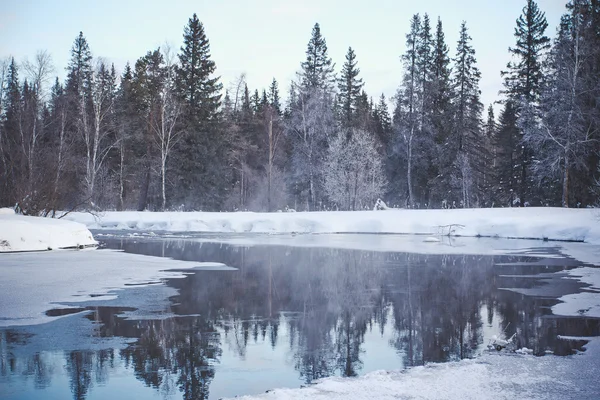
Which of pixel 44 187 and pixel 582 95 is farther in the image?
pixel 582 95

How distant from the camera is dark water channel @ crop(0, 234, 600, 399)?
20.1 feet

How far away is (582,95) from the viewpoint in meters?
33.0

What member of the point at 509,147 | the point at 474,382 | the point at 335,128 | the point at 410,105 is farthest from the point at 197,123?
the point at 474,382

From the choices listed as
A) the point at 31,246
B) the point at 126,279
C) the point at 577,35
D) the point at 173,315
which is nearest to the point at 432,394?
the point at 173,315

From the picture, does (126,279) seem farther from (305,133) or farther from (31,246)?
(305,133)

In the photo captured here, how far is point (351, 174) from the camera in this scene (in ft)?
148

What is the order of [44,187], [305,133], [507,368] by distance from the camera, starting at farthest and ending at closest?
[305,133]
[44,187]
[507,368]

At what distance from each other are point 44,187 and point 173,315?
54.3ft

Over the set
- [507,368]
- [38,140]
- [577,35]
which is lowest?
[507,368]

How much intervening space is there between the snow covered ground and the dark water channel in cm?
746

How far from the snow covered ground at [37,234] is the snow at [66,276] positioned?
77 cm

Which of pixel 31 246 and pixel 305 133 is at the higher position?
pixel 305 133

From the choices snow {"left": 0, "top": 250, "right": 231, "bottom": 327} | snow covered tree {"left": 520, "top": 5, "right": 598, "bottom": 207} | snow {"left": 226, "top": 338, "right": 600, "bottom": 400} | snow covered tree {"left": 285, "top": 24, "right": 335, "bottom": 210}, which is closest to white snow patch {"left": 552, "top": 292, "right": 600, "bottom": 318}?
snow {"left": 226, "top": 338, "right": 600, "bottom": 400}

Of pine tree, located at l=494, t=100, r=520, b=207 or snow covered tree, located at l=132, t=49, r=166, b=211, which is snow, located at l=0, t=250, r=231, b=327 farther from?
pine tree, located at l=494, t=100, r=520, b=207
